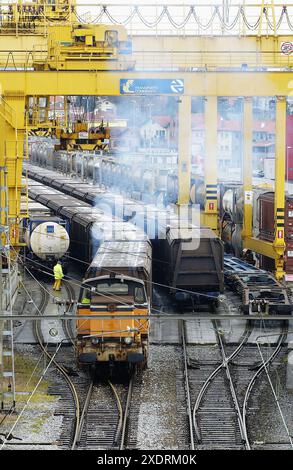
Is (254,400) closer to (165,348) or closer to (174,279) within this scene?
(165,348)

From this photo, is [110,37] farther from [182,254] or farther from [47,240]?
[182,254]

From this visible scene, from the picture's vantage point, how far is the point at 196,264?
1631 centimetres

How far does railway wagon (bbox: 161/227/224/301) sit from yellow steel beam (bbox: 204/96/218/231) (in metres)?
4.06

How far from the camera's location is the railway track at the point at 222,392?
400 inches

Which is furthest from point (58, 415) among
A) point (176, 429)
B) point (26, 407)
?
point (176, 429)

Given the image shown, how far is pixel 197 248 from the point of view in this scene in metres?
16.3

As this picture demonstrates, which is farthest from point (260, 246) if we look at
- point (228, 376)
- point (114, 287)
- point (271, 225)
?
point (114, 287)

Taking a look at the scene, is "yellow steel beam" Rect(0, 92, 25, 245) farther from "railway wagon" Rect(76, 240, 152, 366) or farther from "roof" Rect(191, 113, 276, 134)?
"roof" Rect(191, 113, 276, 134)

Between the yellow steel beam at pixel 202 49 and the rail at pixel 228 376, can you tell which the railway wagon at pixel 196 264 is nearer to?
the rail at pixel 228 376

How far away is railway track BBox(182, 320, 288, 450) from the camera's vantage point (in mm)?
10148

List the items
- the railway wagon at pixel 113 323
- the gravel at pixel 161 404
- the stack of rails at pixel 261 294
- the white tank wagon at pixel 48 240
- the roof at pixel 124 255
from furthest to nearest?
the white tank wagon at pixel 48 240
the stack of rails at pixel 261 294
the roof at pixel 124 255
the railway wagon at pixel 113 323
the gravel at pixel 161 404

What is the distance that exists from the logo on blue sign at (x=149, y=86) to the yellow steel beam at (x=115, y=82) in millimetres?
91

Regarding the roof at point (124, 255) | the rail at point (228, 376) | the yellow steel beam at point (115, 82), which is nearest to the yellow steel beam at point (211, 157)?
the yellow steel beam at point (115, 82)

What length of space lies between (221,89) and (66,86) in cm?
363
